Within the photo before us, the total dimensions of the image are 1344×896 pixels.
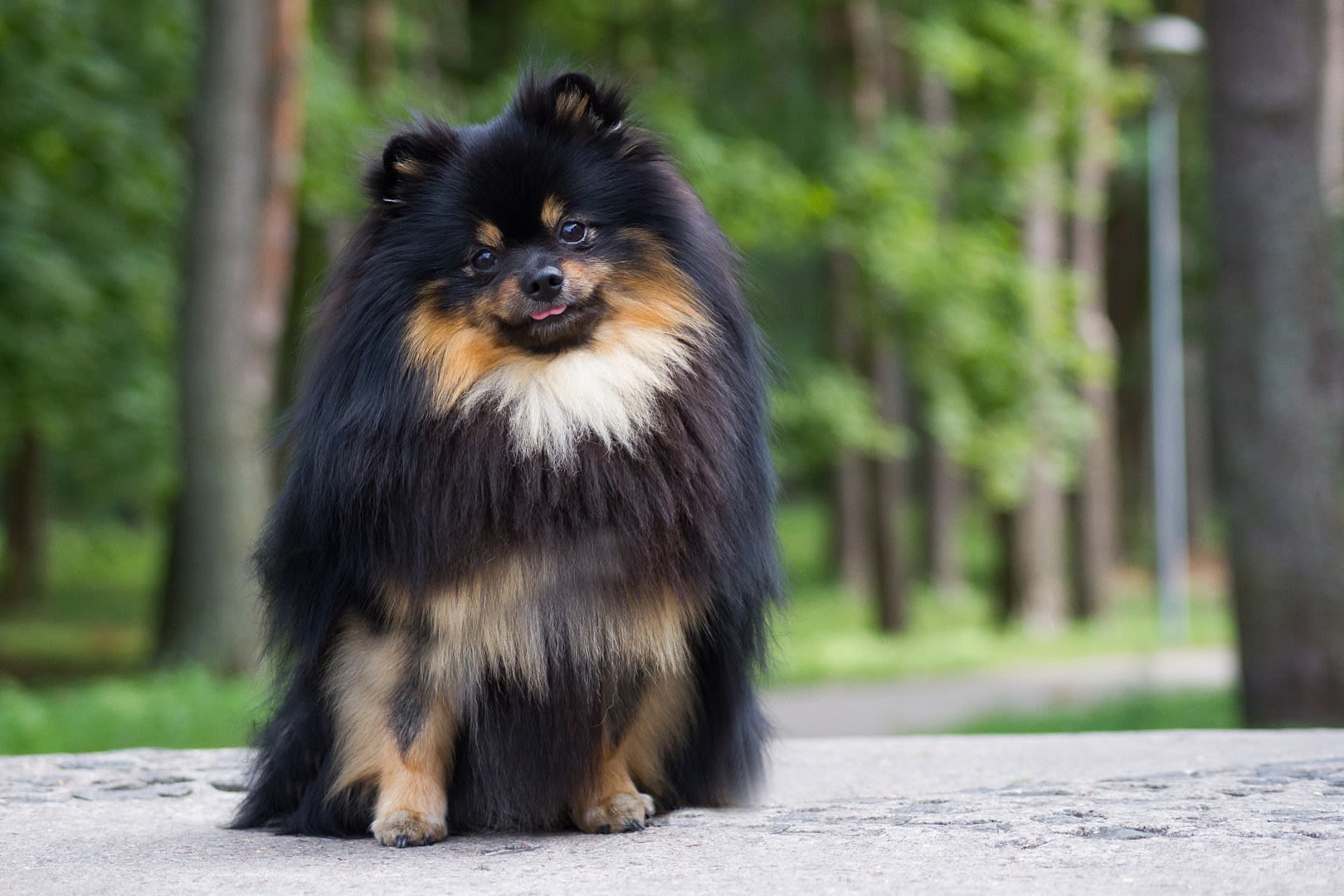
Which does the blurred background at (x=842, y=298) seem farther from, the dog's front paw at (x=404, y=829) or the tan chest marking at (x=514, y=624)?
the dog's front paw at (x=404, y=829)

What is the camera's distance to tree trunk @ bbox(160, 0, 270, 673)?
12.6m

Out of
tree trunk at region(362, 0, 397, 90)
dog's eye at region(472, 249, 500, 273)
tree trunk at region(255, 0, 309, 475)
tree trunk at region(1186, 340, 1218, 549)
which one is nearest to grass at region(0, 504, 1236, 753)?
dog's eye at region(472, 249, 500, 273)

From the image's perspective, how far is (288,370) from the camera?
16.4 meters

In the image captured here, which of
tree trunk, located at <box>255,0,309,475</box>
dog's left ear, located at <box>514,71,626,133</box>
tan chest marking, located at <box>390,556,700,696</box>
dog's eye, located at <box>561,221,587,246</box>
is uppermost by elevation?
→ tree trunk, located at <box>255,0,309,475</box>

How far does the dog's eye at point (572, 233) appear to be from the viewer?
4445 mm

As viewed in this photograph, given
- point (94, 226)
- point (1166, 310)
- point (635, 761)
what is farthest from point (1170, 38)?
point (635, 761)

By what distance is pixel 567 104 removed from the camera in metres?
4.55

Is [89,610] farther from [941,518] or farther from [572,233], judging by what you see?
[572,233]

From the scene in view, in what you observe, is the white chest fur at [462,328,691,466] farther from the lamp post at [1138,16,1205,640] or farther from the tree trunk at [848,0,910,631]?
the lamp post at [1138,16,1205,640]

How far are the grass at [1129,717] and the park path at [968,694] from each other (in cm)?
41

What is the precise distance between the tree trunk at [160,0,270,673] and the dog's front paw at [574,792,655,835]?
8681 millimetres

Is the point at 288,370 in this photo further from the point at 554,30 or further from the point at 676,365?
the point at 676,365

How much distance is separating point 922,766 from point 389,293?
2.91 meters

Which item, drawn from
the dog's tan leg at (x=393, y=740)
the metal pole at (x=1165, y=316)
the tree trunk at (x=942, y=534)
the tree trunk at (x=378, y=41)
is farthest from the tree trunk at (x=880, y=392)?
the dog's tan leg at (x=393, y=740)
